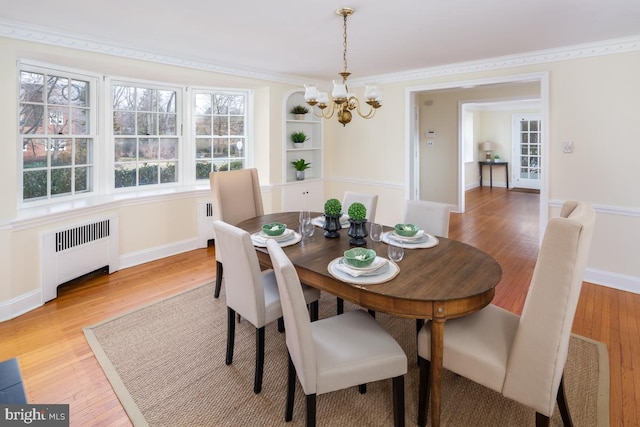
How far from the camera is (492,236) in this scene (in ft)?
18.1

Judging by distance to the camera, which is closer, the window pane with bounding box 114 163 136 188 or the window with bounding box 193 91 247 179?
the window pane with bounding box 114 163 136 188

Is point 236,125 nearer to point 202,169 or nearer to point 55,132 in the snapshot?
point 202,169

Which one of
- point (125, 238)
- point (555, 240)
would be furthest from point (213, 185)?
point (555, 240)

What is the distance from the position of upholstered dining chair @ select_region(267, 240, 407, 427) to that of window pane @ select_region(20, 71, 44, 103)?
3.20m

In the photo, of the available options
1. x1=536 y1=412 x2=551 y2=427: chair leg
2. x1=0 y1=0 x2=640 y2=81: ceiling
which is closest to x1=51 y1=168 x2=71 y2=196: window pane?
x1=0 y1=0 x2=640 y2=81: ceiling

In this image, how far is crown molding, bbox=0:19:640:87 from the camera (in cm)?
306

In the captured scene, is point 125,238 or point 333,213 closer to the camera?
point 333,213

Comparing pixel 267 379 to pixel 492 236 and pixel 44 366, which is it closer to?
pixel 44 366

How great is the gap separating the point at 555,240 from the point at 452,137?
6.27m

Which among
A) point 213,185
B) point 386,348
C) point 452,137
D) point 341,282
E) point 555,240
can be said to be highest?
point 452,137

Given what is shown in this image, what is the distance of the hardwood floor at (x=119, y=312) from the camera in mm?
2033

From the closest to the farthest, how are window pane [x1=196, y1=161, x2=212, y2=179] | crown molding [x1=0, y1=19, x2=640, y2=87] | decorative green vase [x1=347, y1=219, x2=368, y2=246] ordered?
decorative green vase [x1=347, y1=219, x2=368, y2=246] < crown molding [x1=0, y1=19, x2=640, y2=87] < window pane [x1=196, y1=161, x2=212, y2=179]

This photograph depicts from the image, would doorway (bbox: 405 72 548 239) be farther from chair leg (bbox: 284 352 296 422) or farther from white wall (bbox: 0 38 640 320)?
chair leg (bbox: 284 352 296 422)

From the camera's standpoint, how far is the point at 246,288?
209 centimetres
